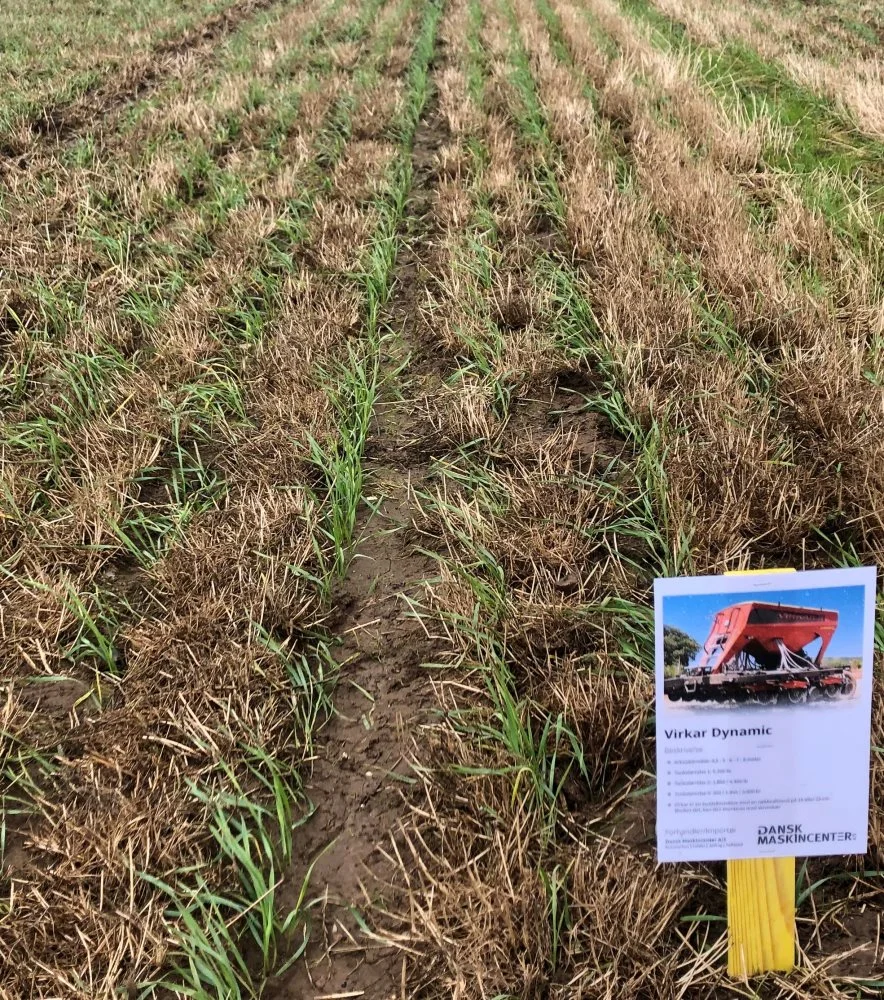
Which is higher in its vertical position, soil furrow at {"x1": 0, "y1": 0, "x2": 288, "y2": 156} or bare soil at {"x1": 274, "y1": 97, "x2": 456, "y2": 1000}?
soil furrow at {"x1": 0, "y1": 0, "x2": 288, "y2": 156}

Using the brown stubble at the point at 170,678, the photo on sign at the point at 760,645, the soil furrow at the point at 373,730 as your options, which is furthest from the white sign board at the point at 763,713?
the brown stubble at the point at 170,678

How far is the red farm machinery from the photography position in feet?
4.11

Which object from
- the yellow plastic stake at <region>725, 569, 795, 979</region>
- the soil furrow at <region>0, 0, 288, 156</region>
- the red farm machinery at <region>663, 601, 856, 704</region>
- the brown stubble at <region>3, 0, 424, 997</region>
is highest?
the soil furrow at <region>0, 0, 288, 156</region>

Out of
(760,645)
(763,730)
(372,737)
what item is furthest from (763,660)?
(372,737)

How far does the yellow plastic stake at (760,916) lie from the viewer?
133cm

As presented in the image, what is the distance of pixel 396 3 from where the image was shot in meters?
10.8

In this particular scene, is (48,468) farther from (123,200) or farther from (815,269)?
(815,269)

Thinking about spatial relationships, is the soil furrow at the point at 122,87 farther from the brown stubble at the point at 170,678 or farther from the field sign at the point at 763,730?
the field sign at the point at 763,730

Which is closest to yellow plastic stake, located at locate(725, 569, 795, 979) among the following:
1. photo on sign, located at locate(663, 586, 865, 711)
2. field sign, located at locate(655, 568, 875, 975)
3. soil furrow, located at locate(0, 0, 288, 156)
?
field sign, located at locate(655, 568, 875, 975)

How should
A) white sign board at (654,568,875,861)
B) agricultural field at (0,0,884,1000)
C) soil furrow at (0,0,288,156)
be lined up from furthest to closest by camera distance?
1. soil furrow at (0,0,288,156)
2. agricultural field at (0,0,884,1000)
3. white sign board at (654,568,875,861)

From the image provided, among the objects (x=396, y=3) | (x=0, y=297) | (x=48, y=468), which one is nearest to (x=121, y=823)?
(x=48, y=468)

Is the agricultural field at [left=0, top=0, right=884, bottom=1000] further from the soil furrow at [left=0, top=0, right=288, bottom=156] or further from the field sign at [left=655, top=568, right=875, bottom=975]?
the soil furrow at [left=0, top=0, right=288, bottom=156]

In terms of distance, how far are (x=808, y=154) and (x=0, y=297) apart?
4.60 m

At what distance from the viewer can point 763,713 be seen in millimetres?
1280
